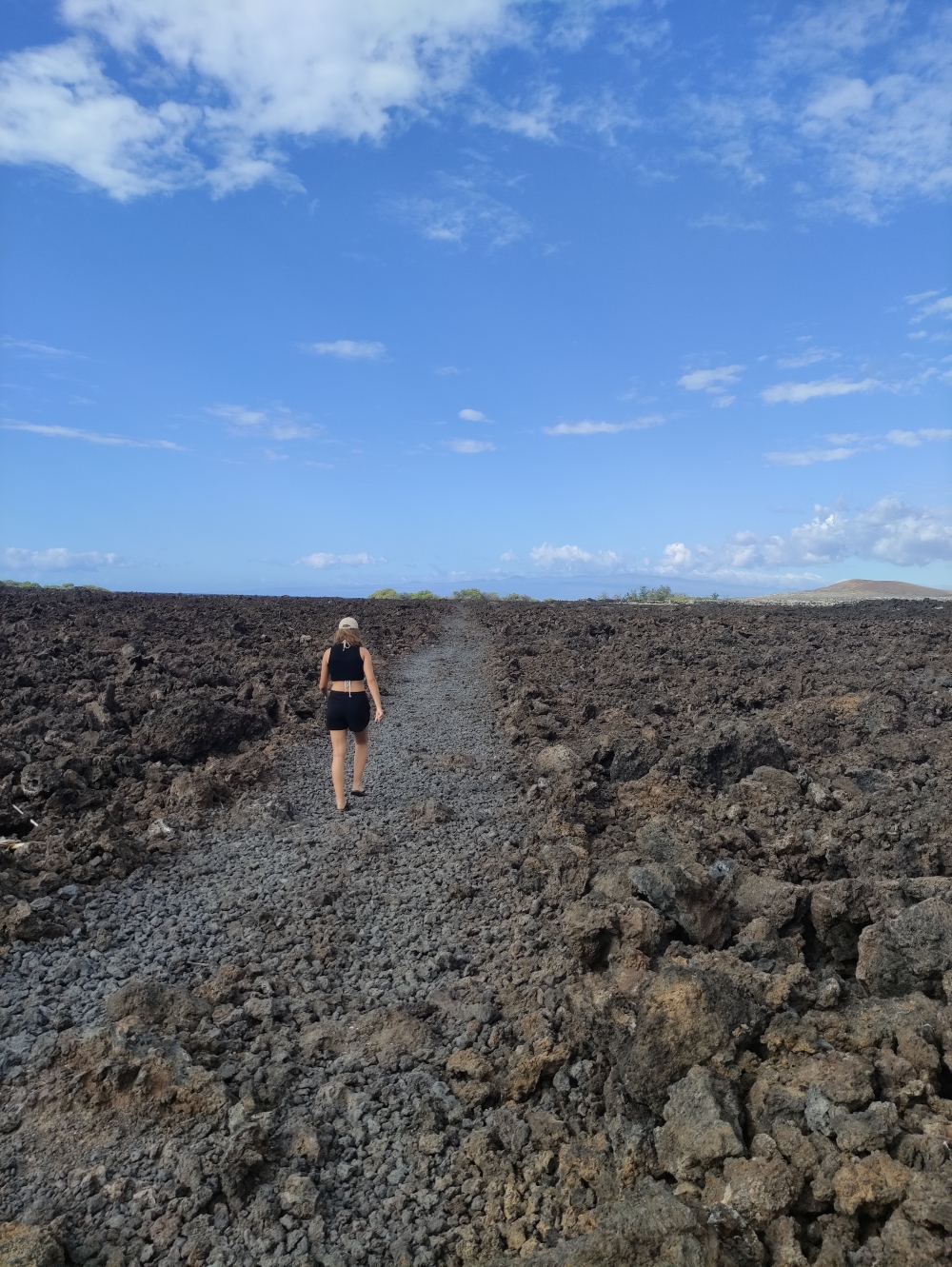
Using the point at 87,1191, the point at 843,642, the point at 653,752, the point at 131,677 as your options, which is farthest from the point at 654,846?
the point at 843,642

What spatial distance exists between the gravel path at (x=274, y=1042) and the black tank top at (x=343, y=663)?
1.74 metres

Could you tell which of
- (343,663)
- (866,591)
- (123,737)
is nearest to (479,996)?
(343,663)

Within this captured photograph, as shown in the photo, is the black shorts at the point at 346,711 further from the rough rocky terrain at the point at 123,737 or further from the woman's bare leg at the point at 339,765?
the rough rocky terrain at the point at 123,737

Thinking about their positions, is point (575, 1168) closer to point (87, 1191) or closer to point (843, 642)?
point (87, 1191)

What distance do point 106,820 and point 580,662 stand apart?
12367mm

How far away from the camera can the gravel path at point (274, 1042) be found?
3.69 m

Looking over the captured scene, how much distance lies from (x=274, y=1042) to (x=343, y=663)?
16.8 feet

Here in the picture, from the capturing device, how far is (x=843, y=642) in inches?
840

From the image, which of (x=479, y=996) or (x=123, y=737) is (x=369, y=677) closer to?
(x=123, y=737)

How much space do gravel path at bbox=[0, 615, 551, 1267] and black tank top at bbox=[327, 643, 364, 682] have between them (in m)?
1.74

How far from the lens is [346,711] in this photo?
374 inches

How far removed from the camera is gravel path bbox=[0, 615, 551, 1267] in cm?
369

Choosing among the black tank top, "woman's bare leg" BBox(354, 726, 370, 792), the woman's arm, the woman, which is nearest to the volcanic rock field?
"woman's bare leg" BBox(354, 726, 370, 792)

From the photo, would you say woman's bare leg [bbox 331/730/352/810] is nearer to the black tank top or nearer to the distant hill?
the black tank top
